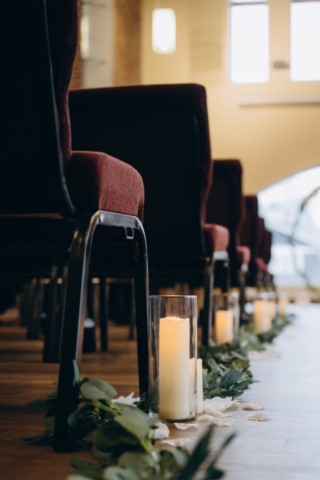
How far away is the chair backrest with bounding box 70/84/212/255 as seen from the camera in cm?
136

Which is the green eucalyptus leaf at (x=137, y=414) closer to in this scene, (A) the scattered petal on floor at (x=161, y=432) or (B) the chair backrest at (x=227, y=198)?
(A) the scattered petal on floor at (x=161, y=432)

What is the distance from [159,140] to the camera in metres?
1.43

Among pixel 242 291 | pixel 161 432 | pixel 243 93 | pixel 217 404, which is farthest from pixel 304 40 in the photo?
pixel 161 432

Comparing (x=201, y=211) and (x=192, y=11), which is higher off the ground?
(x=192, y=11)

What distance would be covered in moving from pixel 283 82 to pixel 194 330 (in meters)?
8.08

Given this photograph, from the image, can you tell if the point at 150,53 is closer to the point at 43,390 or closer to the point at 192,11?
the point at 192,11

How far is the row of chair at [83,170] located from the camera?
2.53 ft

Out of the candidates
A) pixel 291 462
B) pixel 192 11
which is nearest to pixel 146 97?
pixel 291 462

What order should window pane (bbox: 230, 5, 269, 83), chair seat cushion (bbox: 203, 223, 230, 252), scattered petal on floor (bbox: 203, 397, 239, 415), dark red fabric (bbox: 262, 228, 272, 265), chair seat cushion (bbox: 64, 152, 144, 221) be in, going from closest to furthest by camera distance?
1. chair seat cushion (bbox: 64, 152, 144, 221)
2. scattered petal on floor (bbox: 203, 397, 239, 415)
3. chair seat cushion (bbox: 203, 223, 230, 252)
4. dark red fabric (bbox: 262, 228, 272, 265)
5. window pane (bbox: 230, 5, 269, 83)

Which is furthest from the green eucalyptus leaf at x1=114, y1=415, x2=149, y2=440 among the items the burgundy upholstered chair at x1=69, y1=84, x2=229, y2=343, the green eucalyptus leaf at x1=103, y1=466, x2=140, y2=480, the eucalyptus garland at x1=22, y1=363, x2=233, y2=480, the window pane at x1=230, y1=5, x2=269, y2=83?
the window pane at x1=230, y1=5, x2=269, y2=83

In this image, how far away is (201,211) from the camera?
4.90 ft

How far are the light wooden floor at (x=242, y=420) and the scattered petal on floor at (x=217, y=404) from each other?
3cm

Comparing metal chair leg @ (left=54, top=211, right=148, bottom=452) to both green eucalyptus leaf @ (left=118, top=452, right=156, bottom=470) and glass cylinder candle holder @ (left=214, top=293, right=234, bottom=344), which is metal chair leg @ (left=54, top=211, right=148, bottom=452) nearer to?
green eucalyptus leaf @ (left=118, top=452, right=156, bottom=470)

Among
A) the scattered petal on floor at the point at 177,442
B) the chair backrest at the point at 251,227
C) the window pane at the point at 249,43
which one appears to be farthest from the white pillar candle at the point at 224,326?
the window pane at the point at 249,43
